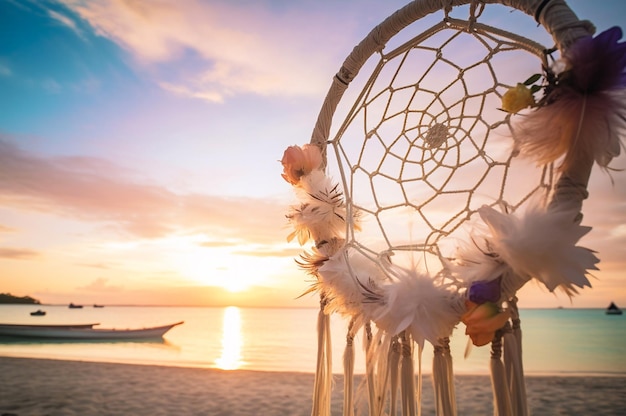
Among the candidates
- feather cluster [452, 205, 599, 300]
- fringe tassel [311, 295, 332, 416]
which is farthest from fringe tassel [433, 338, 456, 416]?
fringe tassel [311, 295, 332, 416]

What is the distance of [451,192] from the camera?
1.11 m

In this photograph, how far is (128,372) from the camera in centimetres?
493

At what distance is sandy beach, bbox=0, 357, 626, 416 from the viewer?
320cm

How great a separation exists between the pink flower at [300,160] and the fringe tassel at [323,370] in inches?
15.4

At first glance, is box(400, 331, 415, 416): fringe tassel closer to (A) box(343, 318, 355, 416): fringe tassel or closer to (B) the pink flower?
(A) box(343, 318, 355, 416): fringe tassel

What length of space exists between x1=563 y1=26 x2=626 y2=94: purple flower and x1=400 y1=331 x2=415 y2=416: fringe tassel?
612 millimetres

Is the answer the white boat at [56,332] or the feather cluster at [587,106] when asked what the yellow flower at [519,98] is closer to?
the feather cluster at [587,106]

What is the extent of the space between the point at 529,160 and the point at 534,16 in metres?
0.32

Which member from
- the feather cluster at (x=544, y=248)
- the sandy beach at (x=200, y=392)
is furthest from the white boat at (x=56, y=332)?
the feather cluster at (x=544, y=248)

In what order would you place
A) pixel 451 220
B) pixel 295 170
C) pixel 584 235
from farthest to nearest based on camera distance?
1. pixel 295 170
2. pixel 451 220
3. pixel 584 235

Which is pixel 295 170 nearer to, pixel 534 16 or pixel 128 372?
pixel 534 16

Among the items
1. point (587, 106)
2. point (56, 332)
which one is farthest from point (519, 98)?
point (56, 332)

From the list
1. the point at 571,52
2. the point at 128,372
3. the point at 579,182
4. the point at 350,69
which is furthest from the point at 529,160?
the point at 128,372

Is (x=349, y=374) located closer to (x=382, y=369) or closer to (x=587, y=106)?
(x=382, y=369)
